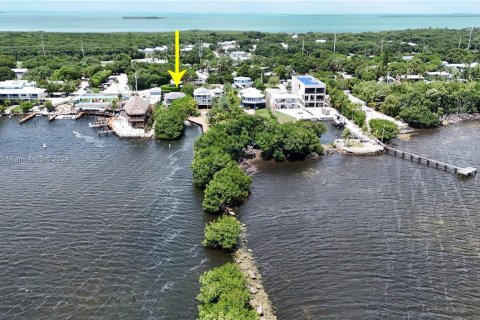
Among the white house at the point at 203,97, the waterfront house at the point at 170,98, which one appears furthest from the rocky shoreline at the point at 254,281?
the white house at the point at 203,97

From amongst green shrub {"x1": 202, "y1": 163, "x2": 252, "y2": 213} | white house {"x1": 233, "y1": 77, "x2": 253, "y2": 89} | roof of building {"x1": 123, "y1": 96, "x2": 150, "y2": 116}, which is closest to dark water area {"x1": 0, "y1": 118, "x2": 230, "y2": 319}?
green shrub {"x1": 202, "y1": 163, "x2": 252, "y2": 213}

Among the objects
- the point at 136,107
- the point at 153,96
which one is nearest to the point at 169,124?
the point at 136,107

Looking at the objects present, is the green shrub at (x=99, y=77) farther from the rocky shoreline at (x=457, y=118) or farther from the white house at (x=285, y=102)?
the rocky shoreline at (x=457, y=118)

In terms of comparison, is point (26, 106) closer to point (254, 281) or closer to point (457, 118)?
point (254, 281)

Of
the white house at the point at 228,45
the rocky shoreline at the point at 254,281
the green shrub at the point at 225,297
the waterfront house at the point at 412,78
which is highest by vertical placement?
the white house at the point at 228,45

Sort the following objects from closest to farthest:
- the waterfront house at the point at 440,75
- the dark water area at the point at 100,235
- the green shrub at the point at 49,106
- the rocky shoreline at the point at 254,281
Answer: the rocky shoreline at the point at 254,281
the dark water area at the point at 100,235
the green shrub at the point at 49,106
the waterfront house at the point at 440,75

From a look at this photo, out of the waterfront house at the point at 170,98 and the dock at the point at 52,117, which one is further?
the waterfront house at the point at 170,98

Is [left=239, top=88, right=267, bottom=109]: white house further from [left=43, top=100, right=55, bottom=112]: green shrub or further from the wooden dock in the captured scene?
[left=43, top=100, right=55, bottom=112]: green shrub
